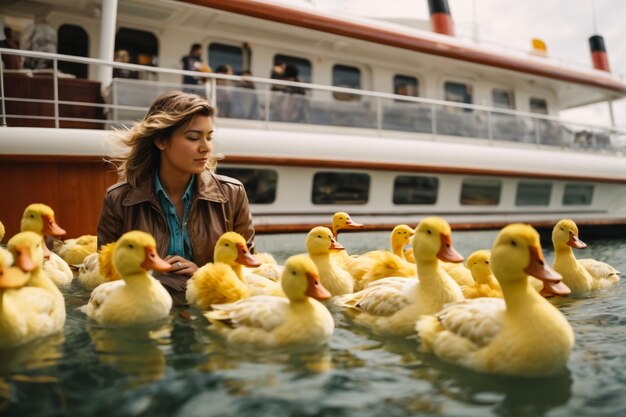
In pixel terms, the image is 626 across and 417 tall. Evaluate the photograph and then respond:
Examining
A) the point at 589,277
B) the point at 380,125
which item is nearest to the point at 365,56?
the point at 380,125

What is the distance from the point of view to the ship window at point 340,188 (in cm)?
887

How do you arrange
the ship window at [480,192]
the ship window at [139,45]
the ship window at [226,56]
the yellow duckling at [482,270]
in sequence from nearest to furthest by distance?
1. the yellow duckling at [482,270]
2. the ship window at [139,45]
3. the ship window at [226,56]
4. the ship window at [480,192]

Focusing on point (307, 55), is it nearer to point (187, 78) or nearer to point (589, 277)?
point (187, 78)

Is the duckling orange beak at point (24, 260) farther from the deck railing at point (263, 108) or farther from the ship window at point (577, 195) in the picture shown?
the ship window at point (577, 195)

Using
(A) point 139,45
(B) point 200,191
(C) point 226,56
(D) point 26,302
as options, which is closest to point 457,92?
(C) point 226,56

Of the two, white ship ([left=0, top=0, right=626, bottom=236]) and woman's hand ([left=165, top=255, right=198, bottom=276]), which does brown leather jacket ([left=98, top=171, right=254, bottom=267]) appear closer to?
woman's hand ([left=165, top=255, right=198, bottom=276])

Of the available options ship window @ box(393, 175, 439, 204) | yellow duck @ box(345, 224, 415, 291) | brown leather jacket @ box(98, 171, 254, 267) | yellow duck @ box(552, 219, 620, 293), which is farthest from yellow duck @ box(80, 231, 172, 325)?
ship window @ box(393, 175, 439, 204)

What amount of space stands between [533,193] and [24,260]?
1028 centimetres

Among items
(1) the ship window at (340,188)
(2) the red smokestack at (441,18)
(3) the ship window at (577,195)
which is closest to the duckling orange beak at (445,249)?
(1) the ship window at (340,188)

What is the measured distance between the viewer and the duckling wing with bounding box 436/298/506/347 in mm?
2633

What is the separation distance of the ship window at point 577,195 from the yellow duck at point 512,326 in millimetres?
9813

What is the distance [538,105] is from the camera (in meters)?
14.1

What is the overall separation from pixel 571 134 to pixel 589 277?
7559 mm

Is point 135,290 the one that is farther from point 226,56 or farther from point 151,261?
point 226,56
